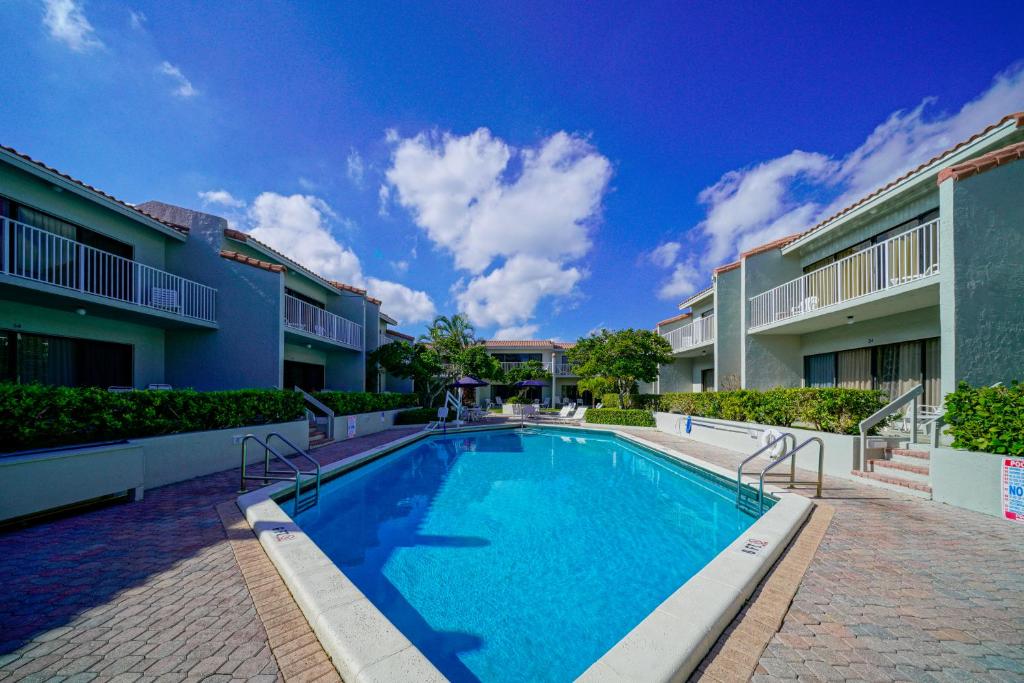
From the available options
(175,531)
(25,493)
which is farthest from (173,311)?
(175,531)

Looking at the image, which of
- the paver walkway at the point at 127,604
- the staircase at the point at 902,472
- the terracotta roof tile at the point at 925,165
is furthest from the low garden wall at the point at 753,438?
the paver walkway at the point at 127,604

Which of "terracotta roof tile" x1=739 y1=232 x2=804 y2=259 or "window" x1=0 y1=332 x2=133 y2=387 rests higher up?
"terracotta roof tile" x1=739 y1=232 x2=804 y2=259

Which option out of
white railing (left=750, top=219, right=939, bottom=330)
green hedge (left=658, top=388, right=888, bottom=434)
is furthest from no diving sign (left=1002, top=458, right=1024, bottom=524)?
white railing (left=750, top=219, right=939, bottom=330)

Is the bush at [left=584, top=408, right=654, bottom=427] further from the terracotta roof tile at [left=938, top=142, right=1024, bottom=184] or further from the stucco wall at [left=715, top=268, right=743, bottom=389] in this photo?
the terracotta roof tile at [left=938, top=142, right=1024, bottom=184]

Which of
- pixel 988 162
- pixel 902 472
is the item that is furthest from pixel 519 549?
pixel 988 162

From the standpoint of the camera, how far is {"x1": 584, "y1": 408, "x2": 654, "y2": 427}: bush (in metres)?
18.0

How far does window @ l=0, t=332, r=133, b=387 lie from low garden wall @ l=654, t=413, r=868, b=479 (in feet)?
56.7

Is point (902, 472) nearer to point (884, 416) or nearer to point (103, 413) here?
point (884, 416)

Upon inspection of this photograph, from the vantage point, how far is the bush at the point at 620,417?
1805 centimetres

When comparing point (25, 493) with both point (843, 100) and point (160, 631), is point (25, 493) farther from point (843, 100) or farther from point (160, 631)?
point (843, 100)

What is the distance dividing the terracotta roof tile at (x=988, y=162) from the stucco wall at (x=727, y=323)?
26.6ft

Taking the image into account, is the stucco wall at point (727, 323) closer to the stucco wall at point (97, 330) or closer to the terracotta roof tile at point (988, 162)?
the terracotta roof tile at point (988, 162)

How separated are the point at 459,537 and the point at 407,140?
12017 millimetres

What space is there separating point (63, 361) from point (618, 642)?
13.9 m
